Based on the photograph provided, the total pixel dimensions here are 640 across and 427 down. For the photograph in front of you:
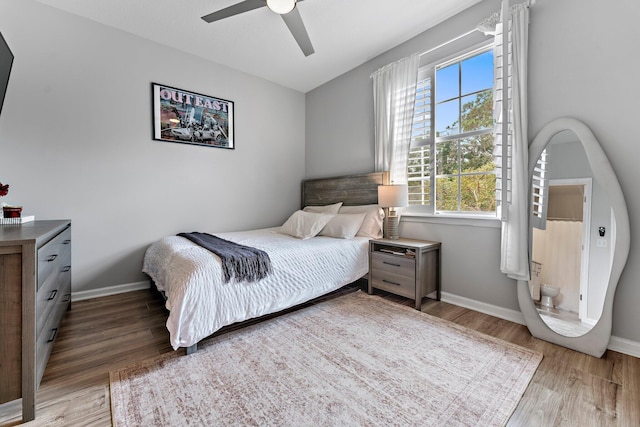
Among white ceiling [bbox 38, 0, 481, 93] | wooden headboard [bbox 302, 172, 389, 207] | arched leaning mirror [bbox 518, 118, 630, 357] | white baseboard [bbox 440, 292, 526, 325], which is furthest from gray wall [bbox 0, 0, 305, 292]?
arched leaning mirror [bbox 518, 118, 630, 357]

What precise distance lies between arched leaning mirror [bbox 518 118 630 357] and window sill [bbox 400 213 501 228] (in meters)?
0.34

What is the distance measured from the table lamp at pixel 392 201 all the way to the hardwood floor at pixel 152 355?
924 mm

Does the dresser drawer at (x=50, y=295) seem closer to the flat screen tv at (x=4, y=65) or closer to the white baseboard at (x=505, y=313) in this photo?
the flat screen tv at (x=4, y=65)

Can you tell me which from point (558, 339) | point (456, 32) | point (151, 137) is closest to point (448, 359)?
point (558, 339)

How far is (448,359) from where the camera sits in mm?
1726

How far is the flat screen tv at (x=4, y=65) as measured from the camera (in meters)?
2.00

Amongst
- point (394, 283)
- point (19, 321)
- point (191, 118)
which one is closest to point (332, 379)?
point (394, 283)

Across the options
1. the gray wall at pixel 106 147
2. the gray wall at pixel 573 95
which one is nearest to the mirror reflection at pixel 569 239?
the gray wall at pixel 573 95

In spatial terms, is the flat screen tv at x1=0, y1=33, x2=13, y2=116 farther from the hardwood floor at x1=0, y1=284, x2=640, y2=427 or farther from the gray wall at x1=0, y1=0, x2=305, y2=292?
the hardwood floor at x1=0, y1=284, x2=640, y2=427

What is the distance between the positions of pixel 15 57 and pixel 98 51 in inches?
24.7

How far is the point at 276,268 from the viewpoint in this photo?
218 cm

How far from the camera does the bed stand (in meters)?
1.76

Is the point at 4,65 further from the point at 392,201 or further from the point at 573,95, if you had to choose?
the point at 573,95

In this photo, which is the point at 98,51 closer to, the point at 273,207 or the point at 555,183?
the point at 273,207
